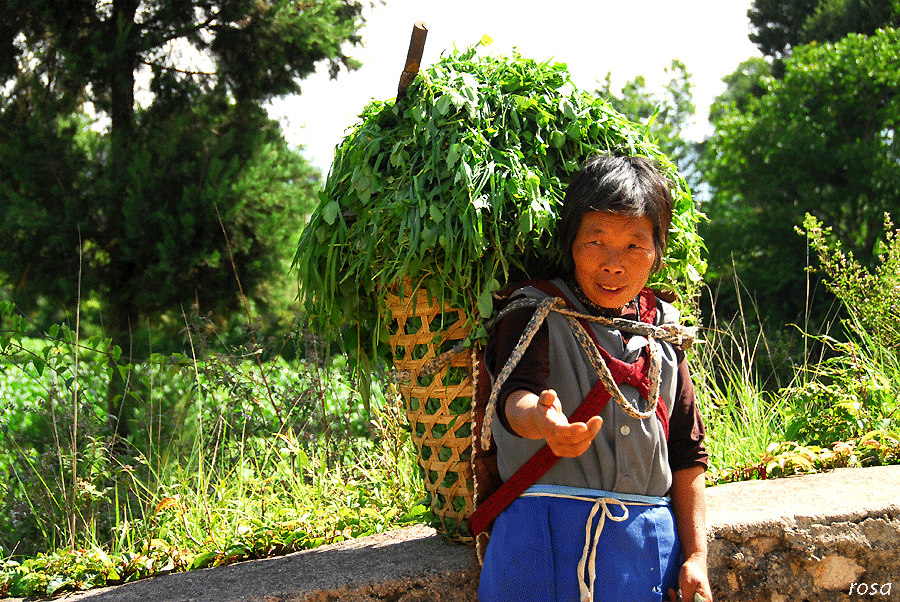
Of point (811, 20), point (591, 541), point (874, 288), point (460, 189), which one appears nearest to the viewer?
point (591, 541)

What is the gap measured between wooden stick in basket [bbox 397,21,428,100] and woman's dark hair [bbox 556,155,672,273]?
1.57ft

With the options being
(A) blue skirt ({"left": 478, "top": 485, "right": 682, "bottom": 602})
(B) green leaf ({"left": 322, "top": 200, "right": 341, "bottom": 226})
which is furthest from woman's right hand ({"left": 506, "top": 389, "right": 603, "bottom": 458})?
(B) green leaf ({"left": 322, "top": 200, "right": 341, "bottom": 226})

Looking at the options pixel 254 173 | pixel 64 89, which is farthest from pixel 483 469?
pixel 64 89

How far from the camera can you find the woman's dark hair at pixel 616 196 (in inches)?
58.1

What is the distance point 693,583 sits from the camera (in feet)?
4.83

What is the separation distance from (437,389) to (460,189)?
509 millimetres

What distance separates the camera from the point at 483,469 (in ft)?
5.31

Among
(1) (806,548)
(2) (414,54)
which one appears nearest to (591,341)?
(2) (414,54)

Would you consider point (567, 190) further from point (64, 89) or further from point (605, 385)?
point (64, 89)

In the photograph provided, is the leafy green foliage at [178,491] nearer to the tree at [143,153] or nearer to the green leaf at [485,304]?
the green leaf at [485,304]

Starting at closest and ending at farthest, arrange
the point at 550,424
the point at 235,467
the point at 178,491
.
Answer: the point at 550,424
the point at 178,491
the point at 235,467

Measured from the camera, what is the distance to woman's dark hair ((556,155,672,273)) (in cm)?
147
